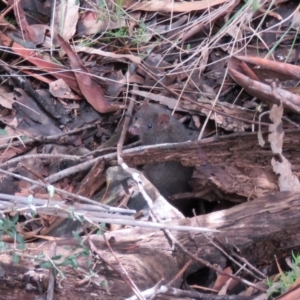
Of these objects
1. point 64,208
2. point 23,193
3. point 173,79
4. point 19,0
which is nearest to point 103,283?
point 64,208

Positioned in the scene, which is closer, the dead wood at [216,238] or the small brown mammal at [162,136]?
the dead wood at [216,238]

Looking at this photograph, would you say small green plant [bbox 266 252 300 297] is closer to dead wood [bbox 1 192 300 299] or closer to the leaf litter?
dead wood [bbox 1 192 300 299]

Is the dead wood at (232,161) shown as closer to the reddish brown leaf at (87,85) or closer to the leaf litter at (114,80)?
the leaf litter at (114,80)

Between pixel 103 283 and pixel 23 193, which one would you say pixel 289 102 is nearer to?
pixel 103 283

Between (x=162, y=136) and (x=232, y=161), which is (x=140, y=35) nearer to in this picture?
(x=162, y=136)

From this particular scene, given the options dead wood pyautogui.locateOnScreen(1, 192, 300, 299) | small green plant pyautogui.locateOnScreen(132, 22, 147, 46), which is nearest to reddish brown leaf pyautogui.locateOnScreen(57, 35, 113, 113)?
small green plant pyautogui.locateOnScreen(132, 22, 147, 46)

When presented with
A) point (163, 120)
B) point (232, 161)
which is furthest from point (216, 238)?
point (163, 120)

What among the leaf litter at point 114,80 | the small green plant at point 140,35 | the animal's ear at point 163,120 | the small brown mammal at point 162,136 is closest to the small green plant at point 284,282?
the leaf litter at point 114,80

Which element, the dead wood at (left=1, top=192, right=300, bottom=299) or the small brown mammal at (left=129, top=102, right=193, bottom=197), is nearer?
the dead wood at (left=1, top=192, right=300, bottom=299)
